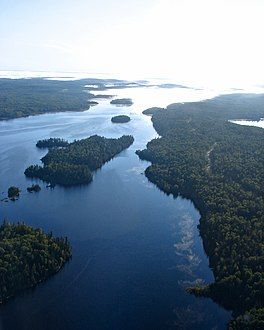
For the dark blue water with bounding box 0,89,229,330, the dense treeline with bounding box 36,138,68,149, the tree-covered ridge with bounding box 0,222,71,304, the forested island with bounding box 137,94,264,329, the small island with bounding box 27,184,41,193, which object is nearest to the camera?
the dark blue water with bounding box 0,89,229,330

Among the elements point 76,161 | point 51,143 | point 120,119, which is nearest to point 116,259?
point 76,161

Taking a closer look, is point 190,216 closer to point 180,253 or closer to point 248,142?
point 180,253

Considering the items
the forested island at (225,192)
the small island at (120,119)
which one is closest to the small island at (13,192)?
the forested island at (225,192)

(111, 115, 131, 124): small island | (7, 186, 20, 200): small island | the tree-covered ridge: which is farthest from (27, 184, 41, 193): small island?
(111, 115, 131, 124): small island

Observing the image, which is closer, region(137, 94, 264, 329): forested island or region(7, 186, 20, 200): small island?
region(137, 94, 264, 329): forested island

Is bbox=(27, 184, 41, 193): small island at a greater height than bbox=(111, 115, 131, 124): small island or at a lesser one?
greater

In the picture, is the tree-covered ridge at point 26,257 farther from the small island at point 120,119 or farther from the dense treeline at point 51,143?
the small island at point 120,119

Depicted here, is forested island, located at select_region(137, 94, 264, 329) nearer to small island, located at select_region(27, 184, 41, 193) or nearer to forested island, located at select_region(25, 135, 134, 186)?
forested island, located at select_region(25, 135, 134, 186)

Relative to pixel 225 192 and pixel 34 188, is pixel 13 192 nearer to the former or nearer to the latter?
pixel 34 188
